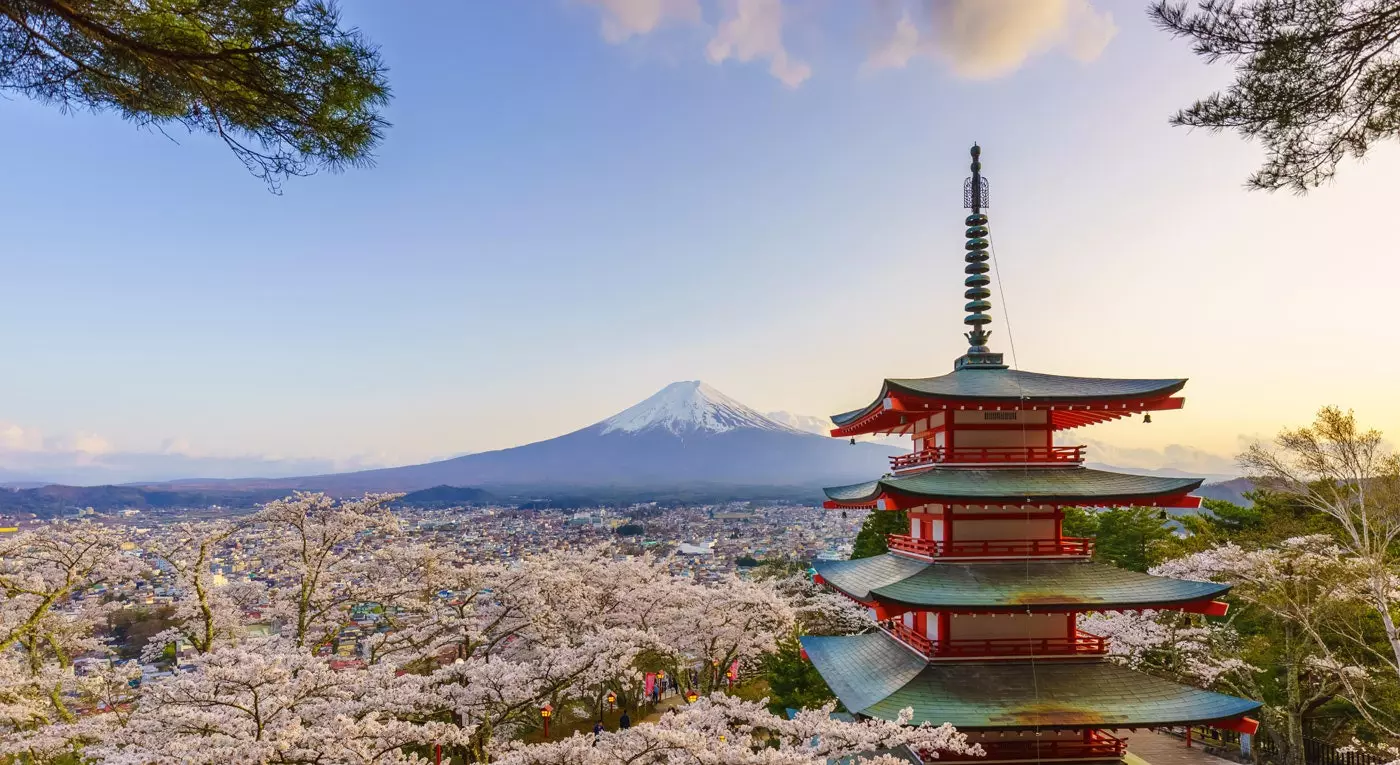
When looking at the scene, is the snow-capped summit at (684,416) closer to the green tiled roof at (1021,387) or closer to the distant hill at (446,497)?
the distant hill at (446,497)

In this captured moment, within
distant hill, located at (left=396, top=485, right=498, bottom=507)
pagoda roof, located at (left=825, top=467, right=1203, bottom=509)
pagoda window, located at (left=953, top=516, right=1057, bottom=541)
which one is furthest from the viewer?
distant hill, located at (left=396, top=485, right=498, bottom=507)

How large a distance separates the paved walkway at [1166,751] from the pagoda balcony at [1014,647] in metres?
8.13

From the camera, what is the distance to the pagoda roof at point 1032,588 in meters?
10.1

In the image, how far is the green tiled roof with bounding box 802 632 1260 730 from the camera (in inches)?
372

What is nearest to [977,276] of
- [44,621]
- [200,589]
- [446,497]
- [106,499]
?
[200,589]

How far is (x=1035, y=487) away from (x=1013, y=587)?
156 cm

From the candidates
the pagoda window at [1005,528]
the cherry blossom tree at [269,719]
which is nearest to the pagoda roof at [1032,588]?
the pagoda window at [1005,528]

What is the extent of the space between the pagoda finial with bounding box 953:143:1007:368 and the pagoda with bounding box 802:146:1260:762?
64 cm

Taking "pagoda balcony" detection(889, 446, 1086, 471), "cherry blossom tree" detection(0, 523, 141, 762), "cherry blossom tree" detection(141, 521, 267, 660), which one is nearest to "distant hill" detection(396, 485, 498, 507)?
"cherry blossom tree" detection(141, 521, 267, 660)

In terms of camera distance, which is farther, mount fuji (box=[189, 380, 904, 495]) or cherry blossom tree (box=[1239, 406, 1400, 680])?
mount fuji (box=[189, 380, 904, 495])

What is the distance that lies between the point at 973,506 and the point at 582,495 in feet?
440

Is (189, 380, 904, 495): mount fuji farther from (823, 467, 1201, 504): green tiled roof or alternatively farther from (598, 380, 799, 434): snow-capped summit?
(823, 467, 1201, 504): green tiled roof

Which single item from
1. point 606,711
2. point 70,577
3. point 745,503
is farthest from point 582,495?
point 70,577

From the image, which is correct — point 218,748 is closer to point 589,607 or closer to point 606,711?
point 589,607
